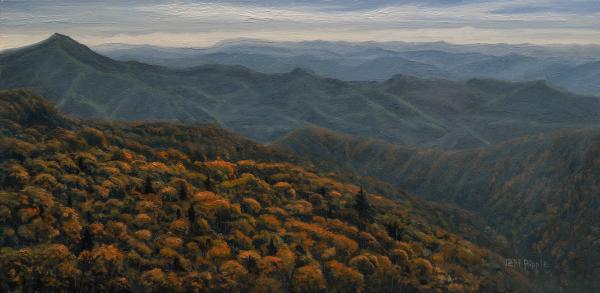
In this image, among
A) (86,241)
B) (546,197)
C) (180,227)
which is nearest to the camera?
(86,241)

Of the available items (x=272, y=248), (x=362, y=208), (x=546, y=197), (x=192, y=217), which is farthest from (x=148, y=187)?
(x=546, y=197)

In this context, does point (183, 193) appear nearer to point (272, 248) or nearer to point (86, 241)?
point (272, 248)

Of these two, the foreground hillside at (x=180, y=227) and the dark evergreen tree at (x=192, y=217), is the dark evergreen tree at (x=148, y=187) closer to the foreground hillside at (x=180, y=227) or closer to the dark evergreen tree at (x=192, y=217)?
the foreground hillside at (x=180, y=227)

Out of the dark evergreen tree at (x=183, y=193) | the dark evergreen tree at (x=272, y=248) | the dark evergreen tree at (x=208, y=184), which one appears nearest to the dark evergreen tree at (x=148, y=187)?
the dark evergreen tree at (x=183, y=193)

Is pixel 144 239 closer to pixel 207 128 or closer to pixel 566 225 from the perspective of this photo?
pixel 207 128

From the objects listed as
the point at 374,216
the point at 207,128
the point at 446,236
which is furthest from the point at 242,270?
the point at 207,128

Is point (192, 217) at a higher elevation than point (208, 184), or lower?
lower

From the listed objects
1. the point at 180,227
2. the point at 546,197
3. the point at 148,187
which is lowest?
the point at 546,197

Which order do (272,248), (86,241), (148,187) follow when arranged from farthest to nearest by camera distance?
1. (148,187)
2. (272,248)
3. (86,241)
